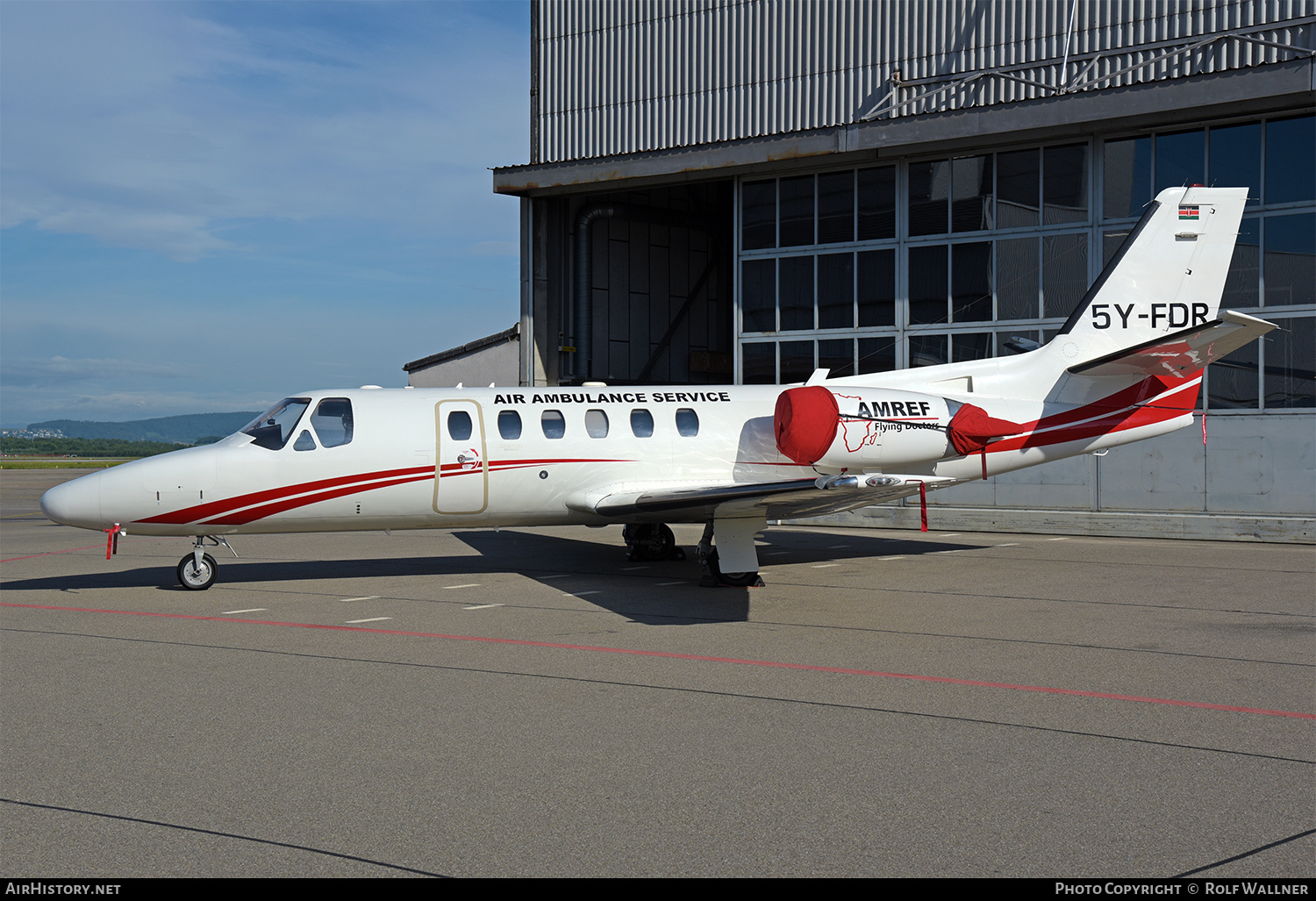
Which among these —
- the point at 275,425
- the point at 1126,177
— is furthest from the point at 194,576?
the point at 1126,177

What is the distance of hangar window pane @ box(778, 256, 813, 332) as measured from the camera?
962 inches

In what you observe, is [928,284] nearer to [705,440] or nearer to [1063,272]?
[1063,272]

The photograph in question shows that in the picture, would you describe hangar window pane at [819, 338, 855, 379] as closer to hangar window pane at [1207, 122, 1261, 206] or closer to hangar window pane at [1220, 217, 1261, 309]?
hangar window pane at [1220, 217, 1261, 309]

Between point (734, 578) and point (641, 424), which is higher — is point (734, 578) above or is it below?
below

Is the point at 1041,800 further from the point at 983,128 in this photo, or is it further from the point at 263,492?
the point at 983,128

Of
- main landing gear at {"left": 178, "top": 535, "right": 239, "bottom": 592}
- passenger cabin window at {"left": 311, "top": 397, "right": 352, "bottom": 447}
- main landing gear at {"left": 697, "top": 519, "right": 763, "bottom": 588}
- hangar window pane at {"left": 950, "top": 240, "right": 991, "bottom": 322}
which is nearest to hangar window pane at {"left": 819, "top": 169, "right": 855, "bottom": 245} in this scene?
hangar window pane at {"left": 950, "top": 240, "right": 991, "bottom": 322}

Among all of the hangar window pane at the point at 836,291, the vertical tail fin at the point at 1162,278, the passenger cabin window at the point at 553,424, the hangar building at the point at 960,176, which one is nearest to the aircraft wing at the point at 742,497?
the passenger cabin window at the point at 553,424

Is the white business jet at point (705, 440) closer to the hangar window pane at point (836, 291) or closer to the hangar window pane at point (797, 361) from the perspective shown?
the hangar window pane at point (836, 291)

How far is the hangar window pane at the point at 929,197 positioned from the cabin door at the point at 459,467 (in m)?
13.6

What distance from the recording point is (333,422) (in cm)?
1312

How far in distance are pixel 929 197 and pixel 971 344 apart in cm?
357

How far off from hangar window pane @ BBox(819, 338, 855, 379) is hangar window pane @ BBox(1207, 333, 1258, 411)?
24.5 ft

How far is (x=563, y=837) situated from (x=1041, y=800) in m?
2.43

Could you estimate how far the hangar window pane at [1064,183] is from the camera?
21.4 meters
